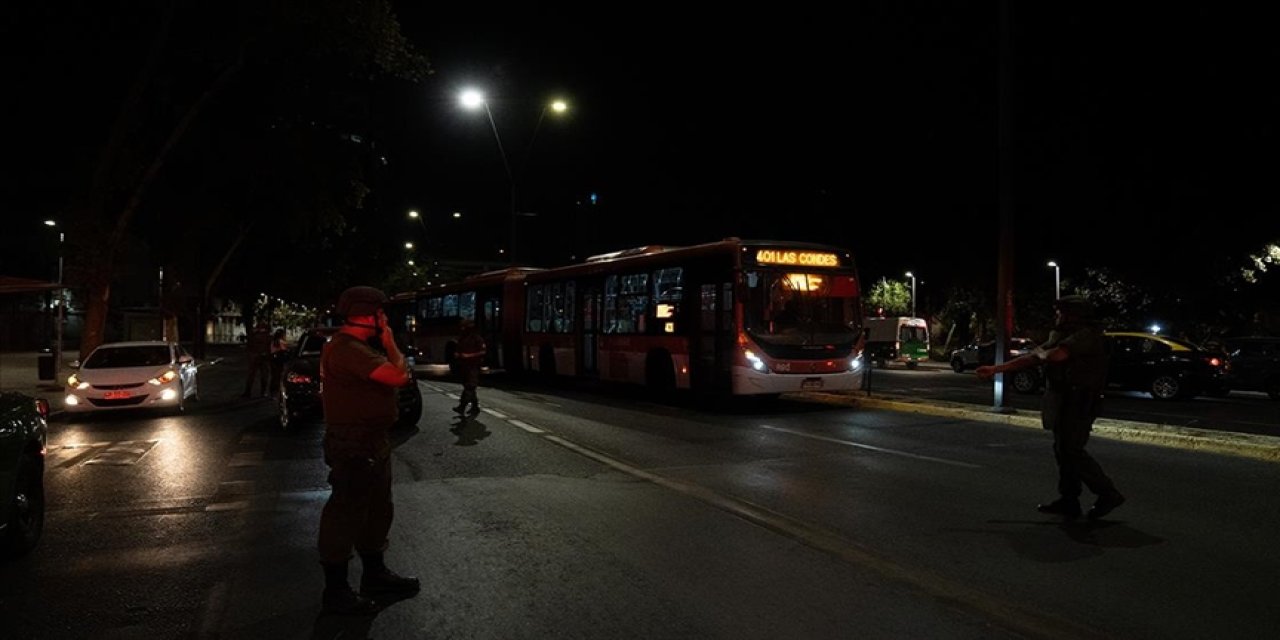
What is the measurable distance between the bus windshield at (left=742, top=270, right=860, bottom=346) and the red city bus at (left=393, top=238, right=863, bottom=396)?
18 millimetres

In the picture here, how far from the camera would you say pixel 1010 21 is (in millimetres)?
15648

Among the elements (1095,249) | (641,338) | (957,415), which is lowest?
(957,415)

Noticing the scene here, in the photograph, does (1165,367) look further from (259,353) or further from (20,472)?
(20,472)

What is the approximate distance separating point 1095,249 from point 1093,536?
43.2 meters

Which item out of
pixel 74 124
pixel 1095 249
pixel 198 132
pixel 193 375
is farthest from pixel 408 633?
pixel 1095 249

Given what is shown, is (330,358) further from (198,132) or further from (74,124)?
(198,132)

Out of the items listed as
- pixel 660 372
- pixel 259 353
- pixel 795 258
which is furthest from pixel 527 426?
pixel 259 353

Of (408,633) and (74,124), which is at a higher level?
(74,124)

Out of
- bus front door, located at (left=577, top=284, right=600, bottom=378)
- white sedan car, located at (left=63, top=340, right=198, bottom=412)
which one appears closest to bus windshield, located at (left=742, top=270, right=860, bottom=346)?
bus front door, located at (left=577, top=284, right=600, bottom=378)

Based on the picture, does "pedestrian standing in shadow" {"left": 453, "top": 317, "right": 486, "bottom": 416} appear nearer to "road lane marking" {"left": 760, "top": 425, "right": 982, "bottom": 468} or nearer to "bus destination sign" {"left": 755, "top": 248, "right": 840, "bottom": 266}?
"road lane marking" {"left": 760, "top": 425, "right": 982, "bottom": 468}

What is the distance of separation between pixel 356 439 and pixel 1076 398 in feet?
17.5

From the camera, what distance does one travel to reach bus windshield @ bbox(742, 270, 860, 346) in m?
15.7

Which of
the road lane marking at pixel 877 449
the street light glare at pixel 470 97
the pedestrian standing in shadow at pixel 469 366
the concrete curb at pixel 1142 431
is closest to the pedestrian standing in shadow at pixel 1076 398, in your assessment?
the road lane marking at pixel 877 449

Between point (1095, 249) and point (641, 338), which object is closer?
point (641, 338)
